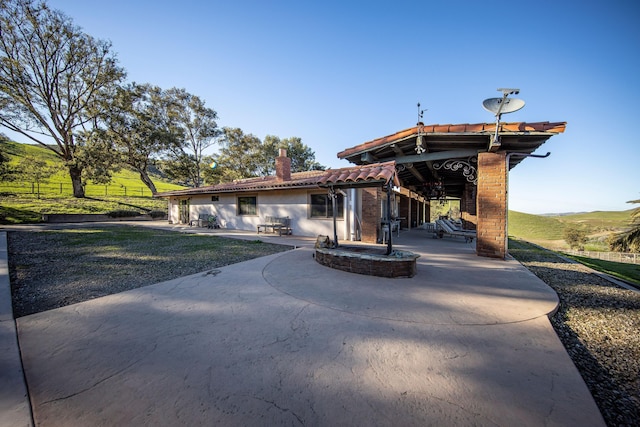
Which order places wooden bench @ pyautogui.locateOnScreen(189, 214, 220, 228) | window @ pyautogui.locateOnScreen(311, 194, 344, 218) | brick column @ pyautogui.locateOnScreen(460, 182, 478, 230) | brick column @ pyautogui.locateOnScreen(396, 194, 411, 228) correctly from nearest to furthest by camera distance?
1. window @ pyautogui.locateOnScreen(311, 194, 344, 218)
2. brick column @ pyautogui.locateOnScreen(460, 182, 478, 230)
3. wooden bench @ pyautogui.locateOnScreen(189, 214, 220, 228)
4. brick column @ pyautogui.locateOnScreen(396, 194, 411, 228)

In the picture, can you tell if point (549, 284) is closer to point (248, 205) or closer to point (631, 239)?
point (631, 239)

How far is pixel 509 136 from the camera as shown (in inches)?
220

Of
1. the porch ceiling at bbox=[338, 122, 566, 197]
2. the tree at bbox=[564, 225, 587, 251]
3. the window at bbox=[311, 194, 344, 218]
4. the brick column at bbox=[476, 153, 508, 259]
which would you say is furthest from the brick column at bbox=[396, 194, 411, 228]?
the tree at bbox=[564, 225, 587, 251]

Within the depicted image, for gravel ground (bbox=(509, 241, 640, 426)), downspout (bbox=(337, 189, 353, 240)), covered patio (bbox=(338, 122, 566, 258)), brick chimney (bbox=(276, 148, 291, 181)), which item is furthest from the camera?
brick chimney (bbox=(276, 148, 291, 181))

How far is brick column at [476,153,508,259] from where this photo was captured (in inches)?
235

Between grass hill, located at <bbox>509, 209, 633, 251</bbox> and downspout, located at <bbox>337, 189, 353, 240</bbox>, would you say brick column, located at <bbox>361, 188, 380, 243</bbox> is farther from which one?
grass hill, located at <bbox>509, 209, 633, 251</bbox>

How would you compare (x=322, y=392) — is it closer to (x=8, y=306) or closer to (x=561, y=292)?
(x=8, y=306)

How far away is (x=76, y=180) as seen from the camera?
23297 mm

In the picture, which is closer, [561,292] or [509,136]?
[561,292]

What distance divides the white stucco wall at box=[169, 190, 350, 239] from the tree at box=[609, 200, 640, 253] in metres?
10.3

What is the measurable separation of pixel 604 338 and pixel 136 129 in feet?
101

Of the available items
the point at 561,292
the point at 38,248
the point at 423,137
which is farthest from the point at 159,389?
the point at 38,248

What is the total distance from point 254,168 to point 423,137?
2753 centimetres

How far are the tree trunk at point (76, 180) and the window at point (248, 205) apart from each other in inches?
795
